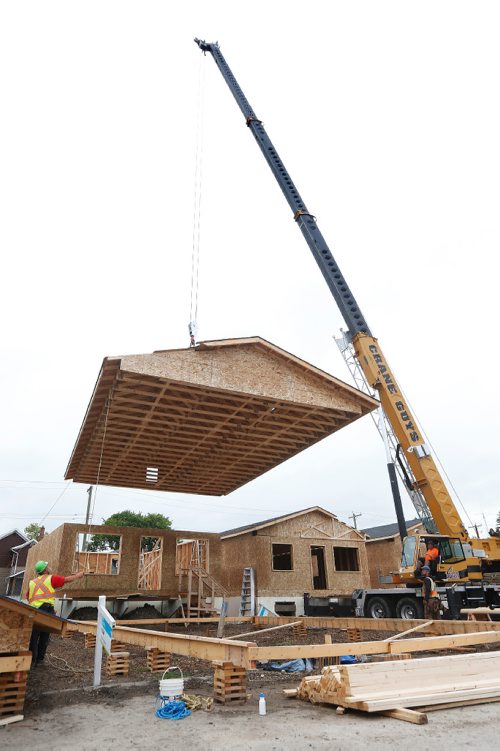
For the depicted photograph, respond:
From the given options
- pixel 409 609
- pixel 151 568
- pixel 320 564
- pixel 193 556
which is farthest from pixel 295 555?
pixel 409 609

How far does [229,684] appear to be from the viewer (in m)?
5.70

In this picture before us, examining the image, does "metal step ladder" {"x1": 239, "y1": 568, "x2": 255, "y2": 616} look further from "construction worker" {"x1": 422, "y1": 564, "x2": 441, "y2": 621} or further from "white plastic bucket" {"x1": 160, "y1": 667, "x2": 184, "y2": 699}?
"white plastic bucket" {"x1": 160, "y1": 667, "x2": 184, "y2": 699}

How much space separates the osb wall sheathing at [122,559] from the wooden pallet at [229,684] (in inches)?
528

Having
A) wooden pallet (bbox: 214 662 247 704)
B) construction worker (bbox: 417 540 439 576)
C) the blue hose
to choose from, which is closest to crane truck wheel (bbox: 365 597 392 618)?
construction worker (bbox: 417 540 439 576)

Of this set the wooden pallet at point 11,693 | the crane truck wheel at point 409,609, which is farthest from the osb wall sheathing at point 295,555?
the wooden pallet at point 11,693

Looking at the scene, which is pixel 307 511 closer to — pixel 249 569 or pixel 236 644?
pixel 249 569

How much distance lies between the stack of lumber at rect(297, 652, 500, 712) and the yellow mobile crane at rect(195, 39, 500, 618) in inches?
307

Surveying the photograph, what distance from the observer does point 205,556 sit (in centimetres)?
2103

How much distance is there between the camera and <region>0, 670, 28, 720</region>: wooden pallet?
16.4 feet

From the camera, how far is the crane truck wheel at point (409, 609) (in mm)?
14383

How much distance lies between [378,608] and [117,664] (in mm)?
10873

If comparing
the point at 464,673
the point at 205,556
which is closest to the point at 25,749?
the point at 464,673

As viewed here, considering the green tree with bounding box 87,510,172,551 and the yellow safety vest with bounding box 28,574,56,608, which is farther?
the green tree with bounding box 87,510,172,551

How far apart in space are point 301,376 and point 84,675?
9625 millimetres
